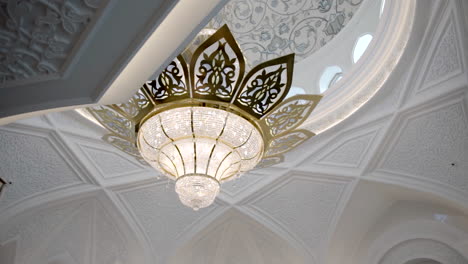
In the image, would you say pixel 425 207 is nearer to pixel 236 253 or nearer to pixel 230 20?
pixel 236 253

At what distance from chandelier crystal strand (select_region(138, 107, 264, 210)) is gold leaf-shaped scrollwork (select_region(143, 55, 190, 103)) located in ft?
0.48

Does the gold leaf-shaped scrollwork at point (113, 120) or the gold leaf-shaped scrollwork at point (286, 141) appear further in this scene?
the gold leaf-shaped scrollwork at point (286, 141)

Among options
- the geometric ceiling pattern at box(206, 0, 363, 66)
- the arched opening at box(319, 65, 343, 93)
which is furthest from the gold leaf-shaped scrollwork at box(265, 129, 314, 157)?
the geometric ceiling pattern at box(206, 0, 363, 66)

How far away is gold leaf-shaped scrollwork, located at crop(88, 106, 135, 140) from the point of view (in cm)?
468

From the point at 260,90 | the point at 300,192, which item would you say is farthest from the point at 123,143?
the point at 300,192

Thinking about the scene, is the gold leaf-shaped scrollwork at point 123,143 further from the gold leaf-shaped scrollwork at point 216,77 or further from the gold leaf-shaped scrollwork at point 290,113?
the gold leaf-shaped scrollwork at point 290,113

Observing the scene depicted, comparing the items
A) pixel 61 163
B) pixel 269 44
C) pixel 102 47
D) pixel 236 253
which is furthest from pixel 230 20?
pixel 102 47

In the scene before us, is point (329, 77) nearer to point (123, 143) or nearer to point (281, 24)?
point (281, 24)

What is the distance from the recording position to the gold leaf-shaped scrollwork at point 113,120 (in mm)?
4680

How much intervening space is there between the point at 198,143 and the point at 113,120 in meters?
0.93

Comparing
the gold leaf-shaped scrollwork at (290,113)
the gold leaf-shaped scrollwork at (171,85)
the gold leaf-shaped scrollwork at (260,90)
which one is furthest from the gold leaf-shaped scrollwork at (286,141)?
the gold leaf-shaped scrollwork at (171,85)

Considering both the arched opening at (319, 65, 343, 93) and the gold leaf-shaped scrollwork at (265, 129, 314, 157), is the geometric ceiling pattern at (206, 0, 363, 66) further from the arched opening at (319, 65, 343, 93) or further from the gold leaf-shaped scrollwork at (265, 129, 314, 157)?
the gold leaf-shaped scrollwork at (265, 129, 314, 157)

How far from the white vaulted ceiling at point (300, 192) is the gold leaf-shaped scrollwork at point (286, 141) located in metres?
1.36

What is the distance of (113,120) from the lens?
4730mm
